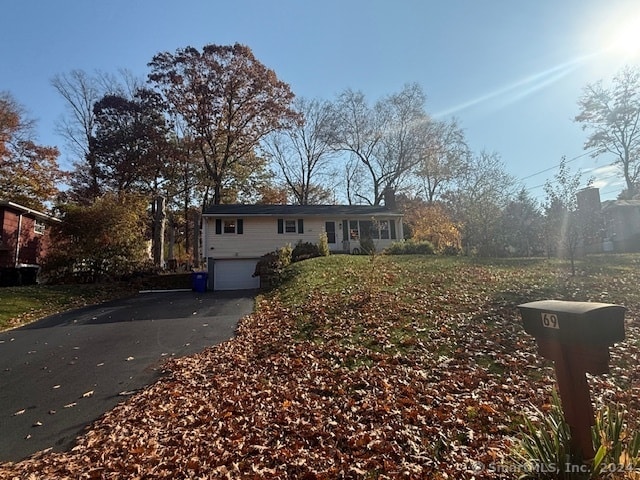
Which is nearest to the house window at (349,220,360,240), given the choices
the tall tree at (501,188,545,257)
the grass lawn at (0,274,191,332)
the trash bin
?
the tall tree at (501,188,545,257)

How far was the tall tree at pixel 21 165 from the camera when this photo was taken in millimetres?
24750

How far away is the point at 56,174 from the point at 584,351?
33584 millimetres

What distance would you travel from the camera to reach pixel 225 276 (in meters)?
21.2

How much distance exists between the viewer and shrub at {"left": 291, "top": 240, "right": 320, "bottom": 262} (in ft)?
65.4

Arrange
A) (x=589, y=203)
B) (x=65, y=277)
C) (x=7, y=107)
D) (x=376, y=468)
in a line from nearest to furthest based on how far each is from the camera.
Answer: (x=376, y=468), (x=589, y=203), (x=65, y=277), (x=7, y=107)

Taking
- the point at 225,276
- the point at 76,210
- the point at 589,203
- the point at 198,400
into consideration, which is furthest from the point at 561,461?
the point at 76,210

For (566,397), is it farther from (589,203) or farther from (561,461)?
(589,203)

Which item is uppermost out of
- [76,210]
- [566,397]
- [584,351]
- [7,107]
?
[7,107]

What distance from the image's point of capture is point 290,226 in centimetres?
2311

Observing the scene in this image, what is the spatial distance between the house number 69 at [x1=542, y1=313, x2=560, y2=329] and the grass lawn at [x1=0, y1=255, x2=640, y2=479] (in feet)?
4.12

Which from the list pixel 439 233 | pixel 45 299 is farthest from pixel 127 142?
pixel 439 233

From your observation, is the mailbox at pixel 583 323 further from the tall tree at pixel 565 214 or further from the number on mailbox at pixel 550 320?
the tall tree at pixel 565 214

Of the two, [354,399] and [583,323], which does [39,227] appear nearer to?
[354,399]

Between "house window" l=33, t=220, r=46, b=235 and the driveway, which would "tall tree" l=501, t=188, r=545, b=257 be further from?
"house window" l=33, t=220, r=46, b=235
